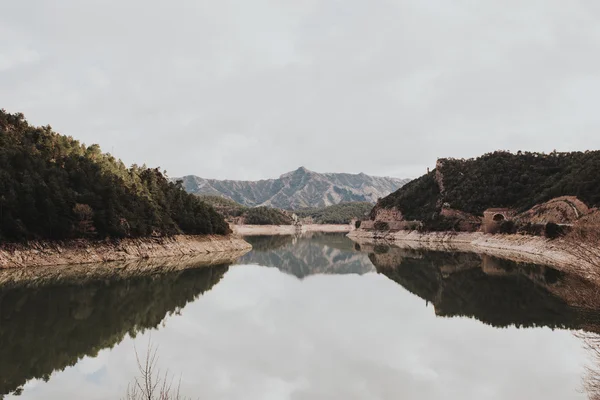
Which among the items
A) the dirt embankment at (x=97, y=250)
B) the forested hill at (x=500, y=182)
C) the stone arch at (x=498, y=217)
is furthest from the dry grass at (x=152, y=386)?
the stone arch at (x=498, y=217)

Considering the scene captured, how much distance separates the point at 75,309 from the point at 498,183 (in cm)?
10874

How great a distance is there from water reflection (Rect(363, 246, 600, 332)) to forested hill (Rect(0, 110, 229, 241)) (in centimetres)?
3056

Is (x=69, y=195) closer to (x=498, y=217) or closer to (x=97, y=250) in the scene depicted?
(x=97, y=250)

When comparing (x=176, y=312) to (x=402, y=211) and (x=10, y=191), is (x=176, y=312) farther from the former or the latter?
(x=402, y=211)

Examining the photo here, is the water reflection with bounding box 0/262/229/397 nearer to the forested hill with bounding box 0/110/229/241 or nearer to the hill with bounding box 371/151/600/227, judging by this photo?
the forested hill with bounding box 0/110/229/241

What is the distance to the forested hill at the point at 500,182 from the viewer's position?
86.9m

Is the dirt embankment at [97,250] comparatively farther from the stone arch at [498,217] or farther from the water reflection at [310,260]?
the stone arch at [498,217]

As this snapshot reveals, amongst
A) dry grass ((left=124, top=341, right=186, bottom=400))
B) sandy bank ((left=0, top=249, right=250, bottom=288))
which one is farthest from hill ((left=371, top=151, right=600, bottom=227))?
dry grass ((left=124, top=341, right=186, bottom=400))

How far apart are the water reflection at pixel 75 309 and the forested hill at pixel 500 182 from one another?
70.1 m

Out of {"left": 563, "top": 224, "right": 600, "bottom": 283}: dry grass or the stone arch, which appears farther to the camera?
the stone arch

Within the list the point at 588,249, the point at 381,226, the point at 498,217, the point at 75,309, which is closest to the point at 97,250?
the point at 75,309

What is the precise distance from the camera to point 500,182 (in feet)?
371

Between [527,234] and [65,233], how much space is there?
68.6m

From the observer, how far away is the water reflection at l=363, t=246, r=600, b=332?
1789 cm
